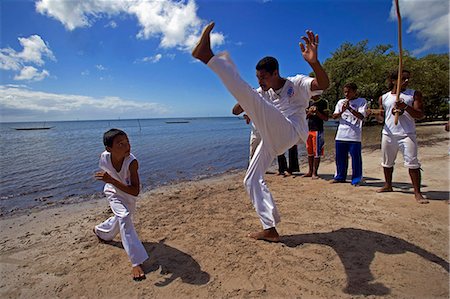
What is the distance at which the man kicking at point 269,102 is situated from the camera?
275 cm

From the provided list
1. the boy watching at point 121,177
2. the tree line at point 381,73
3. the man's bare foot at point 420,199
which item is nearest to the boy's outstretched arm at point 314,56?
the boy watching at point 121,177

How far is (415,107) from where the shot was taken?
4.53m

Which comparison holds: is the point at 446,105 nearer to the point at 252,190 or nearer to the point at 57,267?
the point at 252,190

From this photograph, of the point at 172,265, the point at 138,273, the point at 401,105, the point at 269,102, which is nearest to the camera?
the point at 138,273

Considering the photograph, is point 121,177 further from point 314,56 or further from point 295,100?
point 314,56

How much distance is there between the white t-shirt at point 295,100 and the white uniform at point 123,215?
6.34 feet

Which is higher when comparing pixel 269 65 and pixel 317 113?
pixel 269 65

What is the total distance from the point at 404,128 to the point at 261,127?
3202mm

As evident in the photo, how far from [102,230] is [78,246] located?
1.28ft

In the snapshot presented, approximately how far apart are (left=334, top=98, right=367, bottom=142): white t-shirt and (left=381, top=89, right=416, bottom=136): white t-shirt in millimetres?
693

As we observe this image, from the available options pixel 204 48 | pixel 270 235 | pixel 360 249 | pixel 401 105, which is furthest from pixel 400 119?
pixel 204 48

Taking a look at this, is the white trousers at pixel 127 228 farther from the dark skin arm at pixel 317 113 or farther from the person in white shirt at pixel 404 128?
the dark skin arm at pixel 317 113

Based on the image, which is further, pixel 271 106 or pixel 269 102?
pixel 269 102

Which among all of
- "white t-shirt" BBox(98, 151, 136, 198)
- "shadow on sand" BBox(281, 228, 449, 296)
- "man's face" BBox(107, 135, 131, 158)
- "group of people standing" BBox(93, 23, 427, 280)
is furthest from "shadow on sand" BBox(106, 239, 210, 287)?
"man's face" BBox(107, 135, 131, 158)
